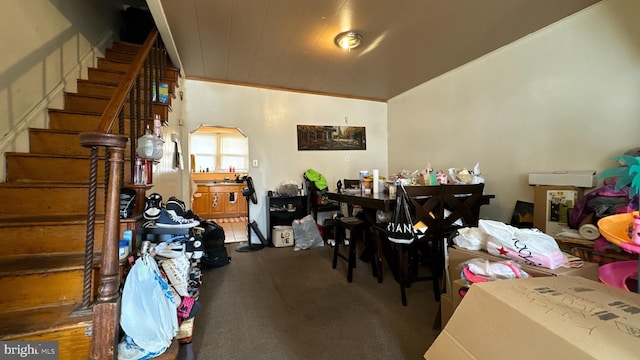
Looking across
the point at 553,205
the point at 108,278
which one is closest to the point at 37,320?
the point at 108,278

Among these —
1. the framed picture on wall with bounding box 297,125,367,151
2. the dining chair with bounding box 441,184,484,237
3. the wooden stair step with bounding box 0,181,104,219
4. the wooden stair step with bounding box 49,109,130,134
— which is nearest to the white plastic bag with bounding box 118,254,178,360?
the wooden stair step with bounding box 0,181,104,219

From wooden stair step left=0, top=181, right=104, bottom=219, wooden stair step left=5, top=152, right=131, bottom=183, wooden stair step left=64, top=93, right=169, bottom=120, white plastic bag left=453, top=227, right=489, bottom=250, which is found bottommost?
white plastic bag left=453, top=227, right=489, bottom=250

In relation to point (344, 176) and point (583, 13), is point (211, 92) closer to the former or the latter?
point (344, 176)

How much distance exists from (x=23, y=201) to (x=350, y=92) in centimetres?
399

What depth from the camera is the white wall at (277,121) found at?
378 centimetres

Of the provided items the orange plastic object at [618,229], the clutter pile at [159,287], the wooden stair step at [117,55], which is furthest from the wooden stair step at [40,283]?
the wooden stair step at [117,55]

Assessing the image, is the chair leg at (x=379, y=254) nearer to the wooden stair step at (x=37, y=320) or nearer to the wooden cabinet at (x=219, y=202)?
the wooden stair step at (x=37, y=320)

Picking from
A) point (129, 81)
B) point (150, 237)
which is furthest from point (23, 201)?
point (129, 81)

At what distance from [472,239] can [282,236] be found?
2.71 m

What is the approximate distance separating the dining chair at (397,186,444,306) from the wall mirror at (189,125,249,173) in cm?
523

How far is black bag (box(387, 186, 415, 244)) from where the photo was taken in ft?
6.64

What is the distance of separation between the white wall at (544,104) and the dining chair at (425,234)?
Result: 1230 mm

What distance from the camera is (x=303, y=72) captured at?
3.52 m

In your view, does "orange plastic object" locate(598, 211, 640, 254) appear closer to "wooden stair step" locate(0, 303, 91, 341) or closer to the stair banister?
the stair banister
